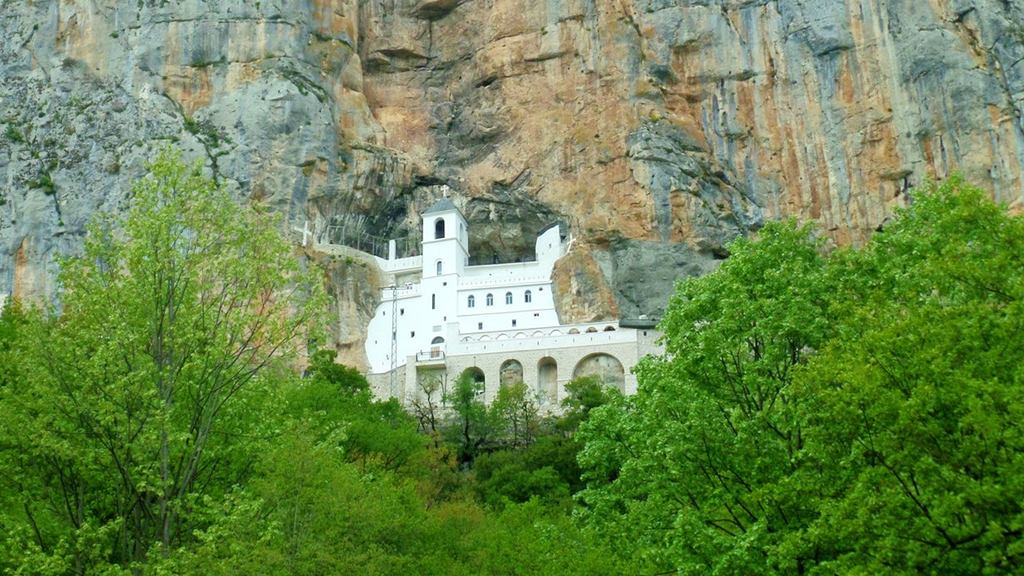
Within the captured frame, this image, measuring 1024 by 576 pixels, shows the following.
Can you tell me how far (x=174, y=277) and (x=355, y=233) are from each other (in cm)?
5899

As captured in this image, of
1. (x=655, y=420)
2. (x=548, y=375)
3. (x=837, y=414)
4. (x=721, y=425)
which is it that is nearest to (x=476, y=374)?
(x=548, y=375)

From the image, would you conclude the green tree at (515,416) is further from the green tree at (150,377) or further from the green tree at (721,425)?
the green tree at (150,377)

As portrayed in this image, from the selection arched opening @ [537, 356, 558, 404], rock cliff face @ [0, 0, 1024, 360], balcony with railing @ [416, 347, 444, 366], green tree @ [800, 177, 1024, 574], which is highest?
rock cliff face @ [0, 0, 1024, 360]

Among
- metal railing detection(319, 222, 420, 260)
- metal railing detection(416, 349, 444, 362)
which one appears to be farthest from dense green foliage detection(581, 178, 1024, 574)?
metal railing detection(319, 222, 420, 260)

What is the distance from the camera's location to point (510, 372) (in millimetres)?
69312

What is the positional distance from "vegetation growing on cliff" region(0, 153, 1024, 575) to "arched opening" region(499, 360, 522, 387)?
4306 cm

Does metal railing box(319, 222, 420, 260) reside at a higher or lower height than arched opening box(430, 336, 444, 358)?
higher

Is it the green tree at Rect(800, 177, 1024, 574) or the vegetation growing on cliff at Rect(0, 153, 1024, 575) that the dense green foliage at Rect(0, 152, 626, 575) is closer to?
the vegetation growing on cliff at Rect(0, 153, 1024, 575)

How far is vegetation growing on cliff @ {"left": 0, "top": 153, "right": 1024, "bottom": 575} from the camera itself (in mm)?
15398

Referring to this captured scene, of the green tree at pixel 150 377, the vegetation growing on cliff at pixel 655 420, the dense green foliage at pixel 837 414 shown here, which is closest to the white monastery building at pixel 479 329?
the dense green foliage at pixel 837 414

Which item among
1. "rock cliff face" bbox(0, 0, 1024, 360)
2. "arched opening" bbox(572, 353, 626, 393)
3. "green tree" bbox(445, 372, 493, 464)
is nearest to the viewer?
"green tree" bbox(445, 372, 493, 464)

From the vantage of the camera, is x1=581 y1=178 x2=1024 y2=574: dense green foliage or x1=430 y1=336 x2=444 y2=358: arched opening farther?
x1=430 y1=336 x2=444 y2=358: arched opening

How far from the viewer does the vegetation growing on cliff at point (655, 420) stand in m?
15.4

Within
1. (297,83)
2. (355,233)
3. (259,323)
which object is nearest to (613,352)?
(355,233)
